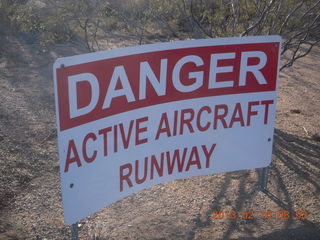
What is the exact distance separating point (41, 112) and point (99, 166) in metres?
3.53

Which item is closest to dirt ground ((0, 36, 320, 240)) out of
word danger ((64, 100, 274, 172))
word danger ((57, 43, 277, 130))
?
word danger ((64, 100, 274, 172))

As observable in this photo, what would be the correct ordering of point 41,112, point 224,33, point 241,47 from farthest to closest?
point 41,112, point 224,33, point 241,47

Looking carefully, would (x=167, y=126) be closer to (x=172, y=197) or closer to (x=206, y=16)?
(x=172, y=197)

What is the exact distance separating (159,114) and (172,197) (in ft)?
3.51

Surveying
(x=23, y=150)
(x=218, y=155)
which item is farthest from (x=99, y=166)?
(x=23, y=150)

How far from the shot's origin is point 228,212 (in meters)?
3.61

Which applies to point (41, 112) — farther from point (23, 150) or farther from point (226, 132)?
point (226, 132)

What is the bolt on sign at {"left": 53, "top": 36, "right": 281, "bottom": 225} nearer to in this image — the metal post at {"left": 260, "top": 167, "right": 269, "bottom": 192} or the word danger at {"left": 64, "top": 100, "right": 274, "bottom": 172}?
the word danger at {"left": 64, "top": 100, "right": 274, "bottom": 172}

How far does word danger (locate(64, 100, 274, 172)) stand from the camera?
269 centimetres

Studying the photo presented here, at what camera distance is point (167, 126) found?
10.3ft
